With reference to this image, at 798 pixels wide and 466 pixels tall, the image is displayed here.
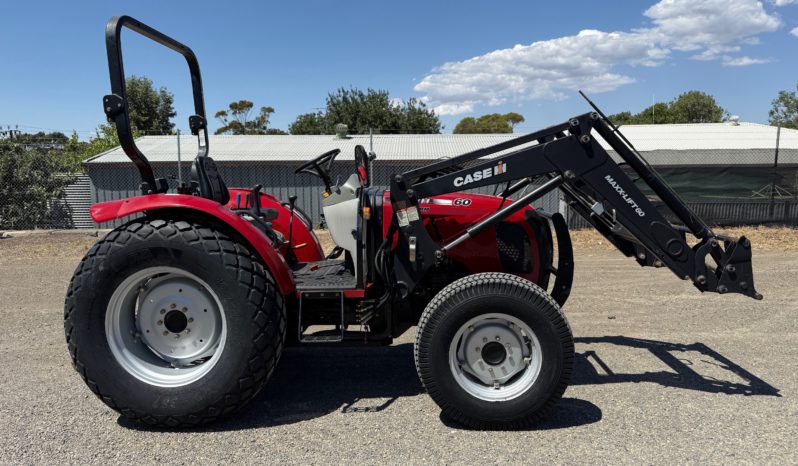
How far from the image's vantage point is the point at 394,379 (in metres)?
4.24

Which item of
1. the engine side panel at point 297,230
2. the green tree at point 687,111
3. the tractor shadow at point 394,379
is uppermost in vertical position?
the green tree at point 687,111

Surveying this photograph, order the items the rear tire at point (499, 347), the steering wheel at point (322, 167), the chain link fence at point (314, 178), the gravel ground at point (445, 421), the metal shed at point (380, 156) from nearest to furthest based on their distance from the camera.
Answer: the gravel ground at point (445, 421) < the rear tire at point (499, 347) < the steering wheel at point (322, 167) < the chain link fence at point (314, 178) < the metal shed at point (380, 156)

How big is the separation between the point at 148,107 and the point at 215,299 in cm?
3379

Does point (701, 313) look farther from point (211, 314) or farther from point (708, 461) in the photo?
point (211, 314)

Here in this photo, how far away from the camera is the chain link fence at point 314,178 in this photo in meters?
13.0

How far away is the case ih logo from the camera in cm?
365

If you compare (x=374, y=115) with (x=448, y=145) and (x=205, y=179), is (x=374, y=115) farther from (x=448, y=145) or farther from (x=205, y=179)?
(x=205, y=179)

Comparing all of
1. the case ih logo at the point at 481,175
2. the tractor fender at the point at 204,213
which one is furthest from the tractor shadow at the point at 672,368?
the tractor fender at the point at 204,213

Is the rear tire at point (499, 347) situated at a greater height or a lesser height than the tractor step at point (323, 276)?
lesser

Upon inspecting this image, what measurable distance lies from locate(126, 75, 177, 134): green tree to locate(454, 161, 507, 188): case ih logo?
104 ft

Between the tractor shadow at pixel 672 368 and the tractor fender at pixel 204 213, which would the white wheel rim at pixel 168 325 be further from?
the tractor shadow at pixel 672 368

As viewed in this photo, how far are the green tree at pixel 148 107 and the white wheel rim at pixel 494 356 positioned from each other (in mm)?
31975

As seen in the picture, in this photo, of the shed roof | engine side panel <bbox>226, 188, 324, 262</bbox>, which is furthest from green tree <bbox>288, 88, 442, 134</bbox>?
engine side panel <bbox>226, 188, 324, 262</bbox>

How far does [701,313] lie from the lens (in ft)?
19.5
